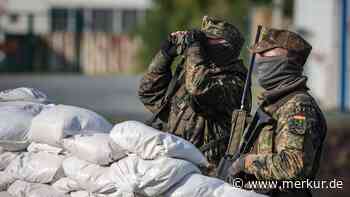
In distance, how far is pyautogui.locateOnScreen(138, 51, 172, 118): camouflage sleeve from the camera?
255 inches

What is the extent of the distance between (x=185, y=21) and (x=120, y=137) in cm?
2942

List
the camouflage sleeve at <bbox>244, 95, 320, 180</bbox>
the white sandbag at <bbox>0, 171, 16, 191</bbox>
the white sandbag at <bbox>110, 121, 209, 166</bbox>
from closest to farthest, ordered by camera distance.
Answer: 1. the camouflage sleeve at <bbox>244, 95, 320, 180</bbox>
2. the white sandbag at <bbox>110, 121, 209, 166</bbox>
3. the white sandbag at <bbox>0, 171, 16, 191</bbox>

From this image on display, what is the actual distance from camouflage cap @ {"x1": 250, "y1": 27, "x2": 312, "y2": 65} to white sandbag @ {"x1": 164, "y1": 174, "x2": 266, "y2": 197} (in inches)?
23.7

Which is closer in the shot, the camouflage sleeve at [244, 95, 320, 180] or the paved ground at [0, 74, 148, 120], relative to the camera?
the camouflage sleeve at [244, 95, 320, 180]

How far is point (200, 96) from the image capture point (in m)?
5.98

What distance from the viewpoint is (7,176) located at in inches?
246

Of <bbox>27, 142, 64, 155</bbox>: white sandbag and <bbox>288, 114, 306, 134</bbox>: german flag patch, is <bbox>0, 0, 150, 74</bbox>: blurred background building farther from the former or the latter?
<bbox>288, 114, 306, 134</bbox>: german flag patch

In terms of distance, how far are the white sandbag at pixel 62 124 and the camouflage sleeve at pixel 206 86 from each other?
54 centimetres

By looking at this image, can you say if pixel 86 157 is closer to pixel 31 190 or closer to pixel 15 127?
pixel 31 190

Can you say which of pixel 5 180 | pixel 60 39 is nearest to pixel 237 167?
pixel 5 180

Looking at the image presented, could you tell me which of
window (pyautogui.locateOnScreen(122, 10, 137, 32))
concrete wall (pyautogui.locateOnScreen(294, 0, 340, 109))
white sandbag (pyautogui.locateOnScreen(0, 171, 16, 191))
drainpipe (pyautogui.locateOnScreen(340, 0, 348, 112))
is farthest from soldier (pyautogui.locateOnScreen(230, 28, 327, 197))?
window (pyautogui.locateOnScreen(122, 10, 137, 32))

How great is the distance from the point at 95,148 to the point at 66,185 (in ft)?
0.97

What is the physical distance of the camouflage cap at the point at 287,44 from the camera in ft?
16.7

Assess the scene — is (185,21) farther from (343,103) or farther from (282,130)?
(282,130)
